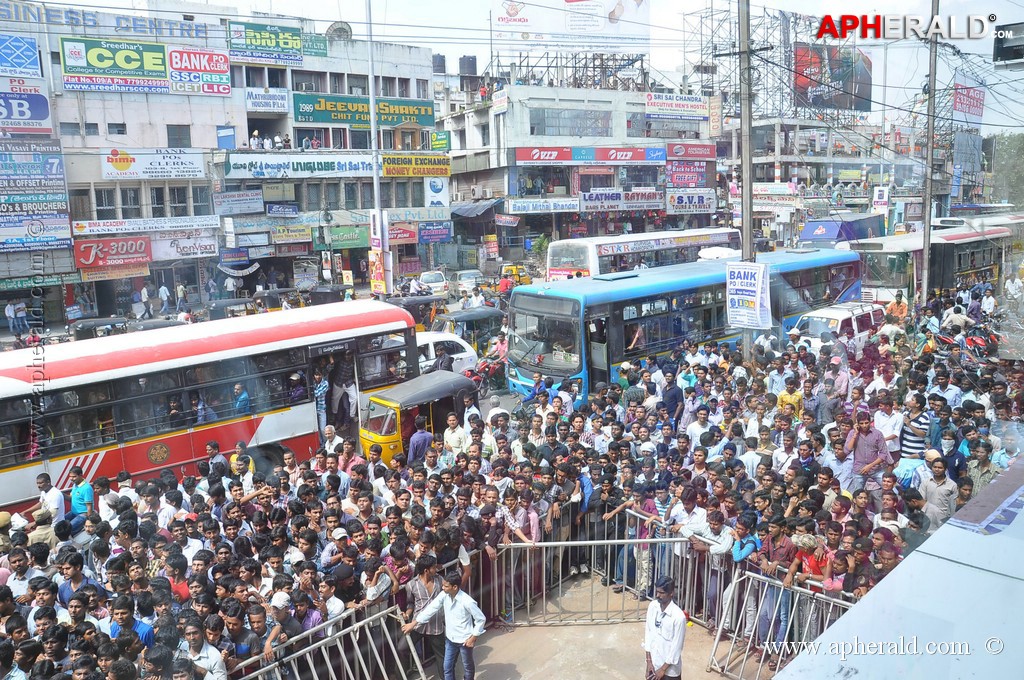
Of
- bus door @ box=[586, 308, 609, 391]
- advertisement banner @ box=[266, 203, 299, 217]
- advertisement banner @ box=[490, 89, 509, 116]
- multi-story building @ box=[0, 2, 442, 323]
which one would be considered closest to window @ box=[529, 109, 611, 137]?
advertisement banner @ box=[490, 89, 509, 116]

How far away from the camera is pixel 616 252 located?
23812 millimetres

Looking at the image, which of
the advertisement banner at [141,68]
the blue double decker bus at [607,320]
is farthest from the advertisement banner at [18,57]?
the blue double decker bus at [607,320]

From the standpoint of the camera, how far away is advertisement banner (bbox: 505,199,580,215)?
38.7 meters

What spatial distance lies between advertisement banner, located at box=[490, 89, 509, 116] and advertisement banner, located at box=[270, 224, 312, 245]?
41.3 ft

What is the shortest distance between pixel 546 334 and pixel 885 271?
476 inches

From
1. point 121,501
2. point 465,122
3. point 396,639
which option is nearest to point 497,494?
point 396,639

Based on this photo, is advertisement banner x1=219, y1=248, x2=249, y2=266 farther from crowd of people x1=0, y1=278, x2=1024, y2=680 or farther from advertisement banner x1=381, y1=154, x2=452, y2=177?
crowd of people x1=0, y1=278, x2=1024, y2=680

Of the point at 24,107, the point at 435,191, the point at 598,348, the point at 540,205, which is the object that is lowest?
the point at 598,348

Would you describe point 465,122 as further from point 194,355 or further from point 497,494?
point 497,494

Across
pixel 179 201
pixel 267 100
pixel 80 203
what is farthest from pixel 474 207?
pixel 80 203

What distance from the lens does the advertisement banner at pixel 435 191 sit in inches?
1388

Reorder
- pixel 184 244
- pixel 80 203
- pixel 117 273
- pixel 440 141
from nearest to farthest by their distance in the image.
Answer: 1. pixel 80 203
2. pixel 117 273
3. pixel 184 244
4. pixel 440 141

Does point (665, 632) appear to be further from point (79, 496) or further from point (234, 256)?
point (234, 256)

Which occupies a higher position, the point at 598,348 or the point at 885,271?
the point at 885,271
